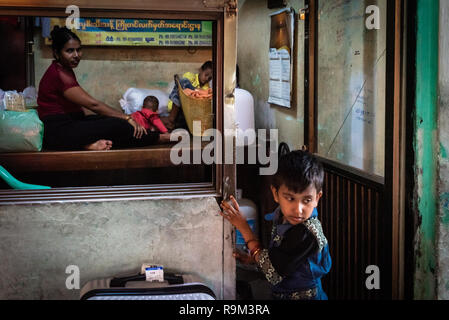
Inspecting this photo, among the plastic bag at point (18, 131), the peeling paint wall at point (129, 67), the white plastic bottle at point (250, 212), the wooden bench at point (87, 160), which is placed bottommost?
the white plastic bottle at point (250, 212)

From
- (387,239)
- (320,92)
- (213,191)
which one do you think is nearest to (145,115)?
(320,92)

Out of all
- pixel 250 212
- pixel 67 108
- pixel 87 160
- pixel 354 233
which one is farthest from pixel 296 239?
pixel 250 212

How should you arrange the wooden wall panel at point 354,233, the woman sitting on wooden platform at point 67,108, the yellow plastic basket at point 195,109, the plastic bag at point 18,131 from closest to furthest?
the wooden wall panel at point 354,233
the plastic bag at point 18,131
the woman sitting on wooden platform at point 67,108
the yellow plastic basket at point 195,109

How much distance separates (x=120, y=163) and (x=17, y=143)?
758 mm

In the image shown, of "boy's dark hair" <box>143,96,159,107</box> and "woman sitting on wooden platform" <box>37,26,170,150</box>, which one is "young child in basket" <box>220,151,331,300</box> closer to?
"woman sitting on wooden platform" <box>37,26,170,150</box>

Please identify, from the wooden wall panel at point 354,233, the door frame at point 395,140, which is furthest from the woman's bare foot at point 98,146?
the door frame at point 395,140

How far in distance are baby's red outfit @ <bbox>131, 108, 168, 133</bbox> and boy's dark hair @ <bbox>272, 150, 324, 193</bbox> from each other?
7.43 feet

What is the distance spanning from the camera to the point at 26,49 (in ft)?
15.8

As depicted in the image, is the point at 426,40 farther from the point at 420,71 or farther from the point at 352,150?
the point at 352,150

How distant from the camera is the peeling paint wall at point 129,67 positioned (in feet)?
16.6

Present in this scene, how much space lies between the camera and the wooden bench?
3.42 metres

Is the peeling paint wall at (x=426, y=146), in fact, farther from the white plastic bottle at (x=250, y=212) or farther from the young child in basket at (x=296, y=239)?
the white plastic bottle at (x=250, y=212)

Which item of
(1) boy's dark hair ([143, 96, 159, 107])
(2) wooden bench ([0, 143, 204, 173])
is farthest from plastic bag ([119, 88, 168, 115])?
(2) wooden bench ([0, 143, 204, 173])

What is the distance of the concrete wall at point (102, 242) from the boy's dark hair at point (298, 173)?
0.37m
